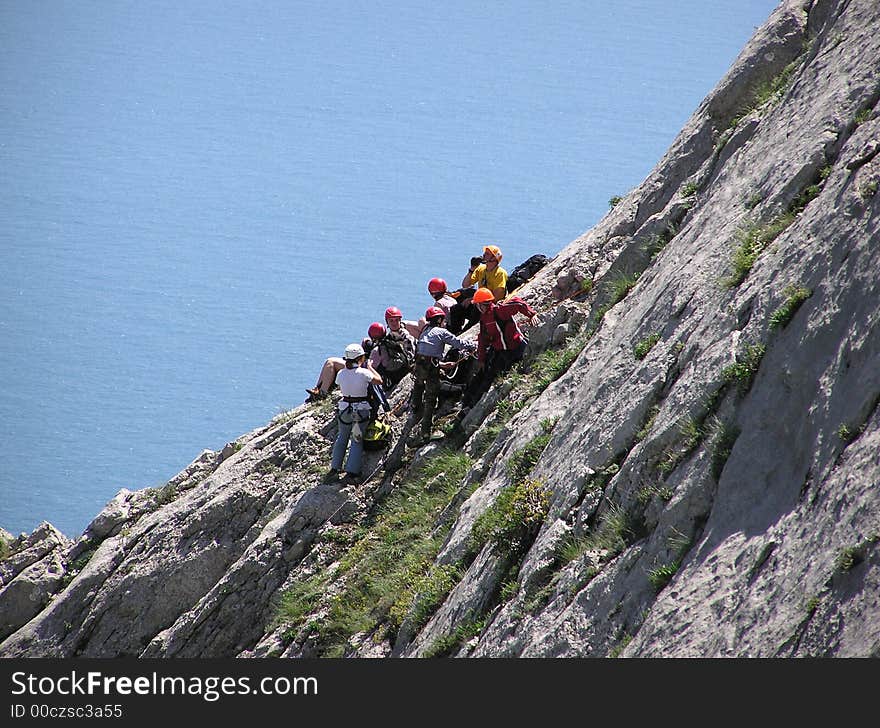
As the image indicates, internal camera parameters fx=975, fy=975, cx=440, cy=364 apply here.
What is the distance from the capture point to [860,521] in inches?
330

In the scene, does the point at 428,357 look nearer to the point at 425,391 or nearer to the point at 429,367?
the point at 429,367

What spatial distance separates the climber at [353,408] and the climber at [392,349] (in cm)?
74

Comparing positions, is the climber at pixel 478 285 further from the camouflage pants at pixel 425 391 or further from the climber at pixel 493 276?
the camouflage pants at pixel 425 391

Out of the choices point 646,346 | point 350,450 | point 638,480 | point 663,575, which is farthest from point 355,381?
point 663,575

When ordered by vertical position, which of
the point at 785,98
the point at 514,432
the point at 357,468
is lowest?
the point at 514,432

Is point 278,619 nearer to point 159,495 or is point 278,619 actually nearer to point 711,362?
point 159,495

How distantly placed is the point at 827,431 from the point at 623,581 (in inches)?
107

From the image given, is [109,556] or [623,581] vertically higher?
[109,556]

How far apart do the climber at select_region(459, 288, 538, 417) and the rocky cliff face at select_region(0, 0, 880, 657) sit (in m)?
0.44

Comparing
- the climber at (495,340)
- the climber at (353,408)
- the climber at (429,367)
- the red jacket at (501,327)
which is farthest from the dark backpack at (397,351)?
the red jacket at (501,327)

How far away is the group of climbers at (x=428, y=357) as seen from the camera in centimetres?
1823

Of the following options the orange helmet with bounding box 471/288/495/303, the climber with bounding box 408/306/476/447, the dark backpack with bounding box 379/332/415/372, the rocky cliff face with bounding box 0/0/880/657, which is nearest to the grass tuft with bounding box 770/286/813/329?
the rocky cliff face with bounding box 0/0/880/657

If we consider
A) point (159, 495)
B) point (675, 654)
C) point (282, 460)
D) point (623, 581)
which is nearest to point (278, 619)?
point (282, 460)

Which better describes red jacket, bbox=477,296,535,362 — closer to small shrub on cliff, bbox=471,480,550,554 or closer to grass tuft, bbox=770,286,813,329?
small shrub on cliff, bbox=471,480,550,554
